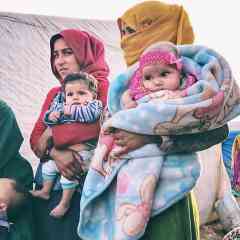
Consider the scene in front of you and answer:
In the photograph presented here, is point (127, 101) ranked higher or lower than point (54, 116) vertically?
higher

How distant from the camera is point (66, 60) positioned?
1494 millimetres

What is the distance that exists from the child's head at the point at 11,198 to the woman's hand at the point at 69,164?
0.16 m

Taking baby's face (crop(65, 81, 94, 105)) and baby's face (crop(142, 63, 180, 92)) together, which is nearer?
baby's face (crop(142, 63, 180, 92))

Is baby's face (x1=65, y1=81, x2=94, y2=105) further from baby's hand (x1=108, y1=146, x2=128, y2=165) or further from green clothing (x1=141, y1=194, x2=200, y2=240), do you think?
green clothing (x1=141, y1=194, x2=200, y2=240)

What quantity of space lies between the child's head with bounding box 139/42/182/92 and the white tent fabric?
65 cm

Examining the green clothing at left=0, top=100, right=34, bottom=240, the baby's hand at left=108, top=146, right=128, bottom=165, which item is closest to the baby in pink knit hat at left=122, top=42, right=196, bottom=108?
the baby's hand at left=108, top=146, right=128, bottom=165

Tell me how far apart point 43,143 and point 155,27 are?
0.48 meters

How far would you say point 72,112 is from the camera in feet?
4.53

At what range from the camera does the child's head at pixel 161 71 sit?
3.84 feet

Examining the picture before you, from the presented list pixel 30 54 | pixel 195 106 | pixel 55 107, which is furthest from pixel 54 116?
pixel 30 54

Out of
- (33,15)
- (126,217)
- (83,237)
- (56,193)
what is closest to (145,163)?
(126,217)

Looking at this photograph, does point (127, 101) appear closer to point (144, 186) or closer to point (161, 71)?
point (161, 71)

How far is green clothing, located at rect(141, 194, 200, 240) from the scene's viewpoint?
1.13 meters

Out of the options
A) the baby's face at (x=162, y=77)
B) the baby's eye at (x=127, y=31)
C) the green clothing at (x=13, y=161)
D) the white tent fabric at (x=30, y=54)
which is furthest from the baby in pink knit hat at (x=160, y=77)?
the white tent fabric at (x=30, y=54)
